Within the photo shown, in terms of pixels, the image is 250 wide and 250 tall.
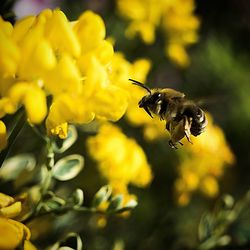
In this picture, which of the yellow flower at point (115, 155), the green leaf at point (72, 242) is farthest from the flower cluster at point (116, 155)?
the green leaf at point (72, 242)

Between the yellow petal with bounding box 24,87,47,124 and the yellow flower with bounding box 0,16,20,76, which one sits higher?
the yellow flower with bounding box 0,16,20,76

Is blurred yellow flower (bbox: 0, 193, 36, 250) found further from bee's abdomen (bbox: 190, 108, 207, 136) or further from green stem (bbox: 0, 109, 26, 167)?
bee's abdomen (bbox: 190, 108, 207, 136)

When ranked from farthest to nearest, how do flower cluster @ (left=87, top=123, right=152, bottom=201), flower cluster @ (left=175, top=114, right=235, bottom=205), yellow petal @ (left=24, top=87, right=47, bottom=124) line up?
flower cluster @ (left=175, top=114, right=235, bottom=205) < flower cluster @ (left=87, top=123, right=152, bottom=201) < yellow petal @ (left=24, top=87, right=47, bottom=124)

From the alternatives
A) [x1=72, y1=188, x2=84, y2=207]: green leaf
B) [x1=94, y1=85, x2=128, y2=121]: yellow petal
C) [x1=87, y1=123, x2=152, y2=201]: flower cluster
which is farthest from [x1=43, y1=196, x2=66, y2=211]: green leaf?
[x1=87, y1=123, x2=152, y2=201]: flower cluster

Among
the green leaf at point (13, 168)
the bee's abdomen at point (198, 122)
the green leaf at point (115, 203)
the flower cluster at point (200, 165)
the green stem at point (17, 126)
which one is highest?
the green stem at point (17, 126)

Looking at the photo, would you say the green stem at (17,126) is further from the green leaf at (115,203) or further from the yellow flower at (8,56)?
the green leaf at (115,203)

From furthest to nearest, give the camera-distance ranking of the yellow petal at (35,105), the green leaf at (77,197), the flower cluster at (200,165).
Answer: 1. the flower cluster at (200,165)
2. the green leaf at (77,197)
3. the yellow petal at (35,105)

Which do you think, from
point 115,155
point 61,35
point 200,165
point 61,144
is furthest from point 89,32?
point 200,165
